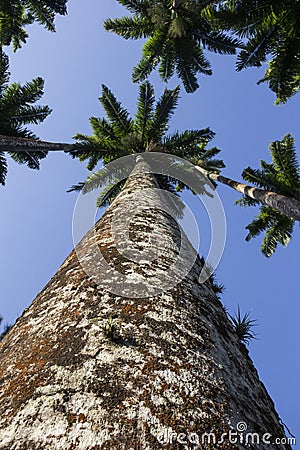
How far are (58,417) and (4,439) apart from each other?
0.20 m

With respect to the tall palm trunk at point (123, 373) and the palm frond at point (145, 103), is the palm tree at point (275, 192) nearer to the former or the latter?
the palm frond at point (145, 103)

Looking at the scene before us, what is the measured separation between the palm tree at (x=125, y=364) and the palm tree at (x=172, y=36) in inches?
389

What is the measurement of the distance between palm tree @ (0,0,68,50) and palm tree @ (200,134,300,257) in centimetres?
688

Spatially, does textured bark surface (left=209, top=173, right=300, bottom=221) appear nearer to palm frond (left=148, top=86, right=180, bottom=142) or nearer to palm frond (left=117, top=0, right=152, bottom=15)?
palm frond (left=148, top=86, right=180, bottom=142)

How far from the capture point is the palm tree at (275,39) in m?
7.72

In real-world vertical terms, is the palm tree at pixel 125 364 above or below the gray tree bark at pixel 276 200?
below

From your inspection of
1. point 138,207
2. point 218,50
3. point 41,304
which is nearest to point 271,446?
point 41,304

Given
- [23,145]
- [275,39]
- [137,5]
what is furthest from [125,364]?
[137,5]

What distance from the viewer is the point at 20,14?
10680 mm

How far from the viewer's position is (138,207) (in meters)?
3.95

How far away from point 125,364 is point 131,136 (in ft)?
35.4

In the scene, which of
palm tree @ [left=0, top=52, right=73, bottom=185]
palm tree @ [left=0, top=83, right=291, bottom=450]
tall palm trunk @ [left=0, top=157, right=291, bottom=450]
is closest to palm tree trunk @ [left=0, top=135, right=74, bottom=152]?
palm tree @ [left=0, top=52, right=73, bottom=185]

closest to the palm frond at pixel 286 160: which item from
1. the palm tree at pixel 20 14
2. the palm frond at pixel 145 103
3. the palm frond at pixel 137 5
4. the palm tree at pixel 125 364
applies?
the palm frond at pixel 145 103

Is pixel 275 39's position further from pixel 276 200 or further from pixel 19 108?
pixel 19 108
